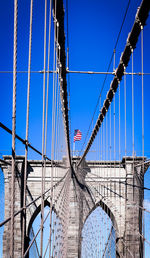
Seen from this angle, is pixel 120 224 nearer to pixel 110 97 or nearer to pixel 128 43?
pixel 110 97

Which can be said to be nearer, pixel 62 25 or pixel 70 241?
pixel 62 25

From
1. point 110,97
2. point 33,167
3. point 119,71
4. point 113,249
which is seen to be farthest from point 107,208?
point 119,71

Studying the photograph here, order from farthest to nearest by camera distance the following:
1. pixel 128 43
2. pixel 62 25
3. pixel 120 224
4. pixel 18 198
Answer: pixel 120 224, pixel 18 198, pixel 128 43, pixel 62 25

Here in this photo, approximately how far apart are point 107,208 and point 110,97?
597cm

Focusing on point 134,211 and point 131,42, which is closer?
point 131,42

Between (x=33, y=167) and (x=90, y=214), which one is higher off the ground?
(x=33, y=167)

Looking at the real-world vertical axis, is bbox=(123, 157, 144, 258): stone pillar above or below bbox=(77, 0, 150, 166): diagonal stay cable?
below

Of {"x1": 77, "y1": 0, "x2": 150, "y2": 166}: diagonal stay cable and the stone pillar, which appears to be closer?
{"x1": 77, "y1": 0, "x2": 150, "y2": 166}: diagonal stay cable

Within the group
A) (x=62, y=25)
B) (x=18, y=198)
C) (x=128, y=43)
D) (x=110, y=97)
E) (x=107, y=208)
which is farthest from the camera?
(x=107, y=208)

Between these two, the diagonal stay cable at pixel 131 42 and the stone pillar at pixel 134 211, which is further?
the stone pillar at pixel 134 211

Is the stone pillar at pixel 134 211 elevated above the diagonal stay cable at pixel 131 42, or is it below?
below

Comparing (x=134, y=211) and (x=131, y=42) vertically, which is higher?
(x=131, y=42)

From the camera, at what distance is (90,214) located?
9.77m

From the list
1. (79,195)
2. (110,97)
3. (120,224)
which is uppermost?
(110,97)
